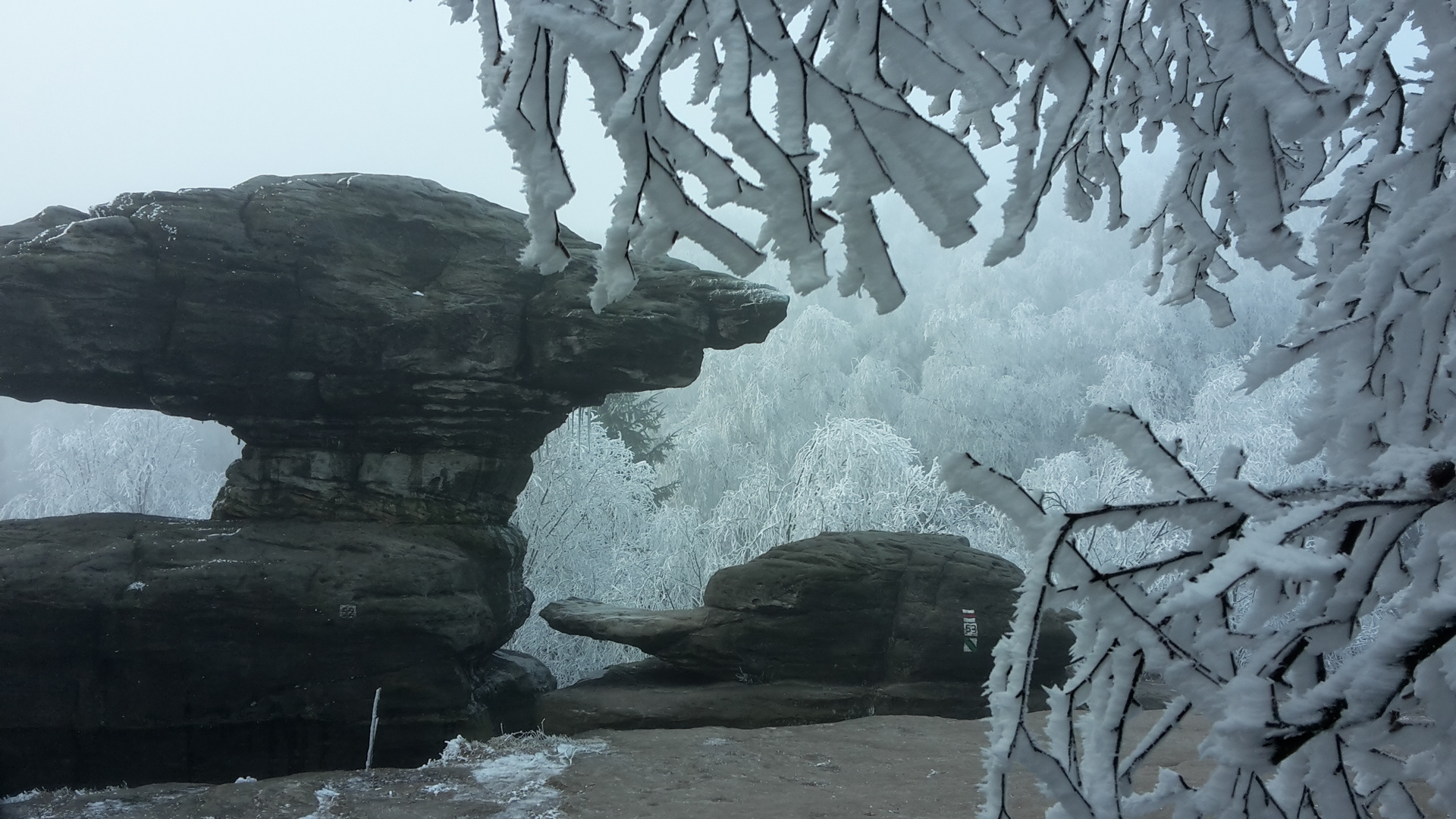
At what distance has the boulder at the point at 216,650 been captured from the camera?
685cm

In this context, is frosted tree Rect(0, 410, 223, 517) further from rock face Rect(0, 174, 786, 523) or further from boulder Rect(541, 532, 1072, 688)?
boulder Rect(541, 532, 1072, 688)

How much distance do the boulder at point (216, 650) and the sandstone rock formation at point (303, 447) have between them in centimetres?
2

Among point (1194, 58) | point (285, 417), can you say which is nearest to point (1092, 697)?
point (1194, 58)

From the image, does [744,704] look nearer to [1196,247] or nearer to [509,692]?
[509,692]

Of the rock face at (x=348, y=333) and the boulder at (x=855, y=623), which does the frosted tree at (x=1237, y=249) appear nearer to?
the rock face at (x=348, y=333)

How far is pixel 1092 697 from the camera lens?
32.4 inches

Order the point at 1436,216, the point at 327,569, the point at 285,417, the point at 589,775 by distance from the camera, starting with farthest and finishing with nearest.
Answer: the point at 285,417 < the point at 327,569 < the point at 589,775 < the point at 1436,216

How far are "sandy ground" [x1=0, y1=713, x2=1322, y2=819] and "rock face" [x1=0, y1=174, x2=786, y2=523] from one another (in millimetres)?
3007

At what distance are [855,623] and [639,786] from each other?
3.50m

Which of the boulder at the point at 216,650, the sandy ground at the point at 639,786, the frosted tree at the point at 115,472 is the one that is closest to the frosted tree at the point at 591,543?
the boulder at the point at 216,650

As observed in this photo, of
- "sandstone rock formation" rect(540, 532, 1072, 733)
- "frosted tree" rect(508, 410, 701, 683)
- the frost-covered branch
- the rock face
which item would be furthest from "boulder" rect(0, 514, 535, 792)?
the frost-covered branch

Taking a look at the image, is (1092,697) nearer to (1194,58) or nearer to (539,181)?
(539,181)

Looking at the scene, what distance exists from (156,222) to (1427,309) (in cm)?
887

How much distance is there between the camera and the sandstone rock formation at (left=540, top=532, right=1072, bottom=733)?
7.67 metres
